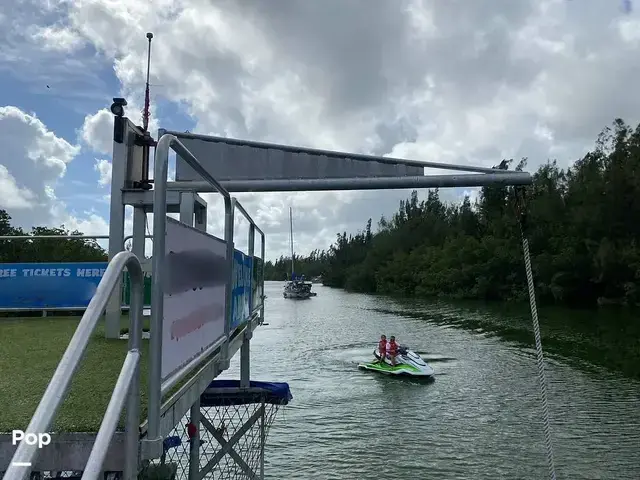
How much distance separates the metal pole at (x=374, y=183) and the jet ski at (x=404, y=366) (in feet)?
53.6

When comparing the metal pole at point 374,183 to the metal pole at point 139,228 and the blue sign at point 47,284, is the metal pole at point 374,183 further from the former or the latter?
the blue sign at point 47,284

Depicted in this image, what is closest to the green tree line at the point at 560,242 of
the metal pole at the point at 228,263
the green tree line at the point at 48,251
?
the green tree line at the point at 48,251

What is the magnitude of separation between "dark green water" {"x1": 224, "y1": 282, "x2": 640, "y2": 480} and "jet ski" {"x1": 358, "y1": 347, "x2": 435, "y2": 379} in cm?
41

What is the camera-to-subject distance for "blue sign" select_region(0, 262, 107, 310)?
10047mm

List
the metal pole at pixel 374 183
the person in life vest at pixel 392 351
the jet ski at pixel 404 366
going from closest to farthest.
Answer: the metal pole at pixel 374 183
the jet ski at pixel 404 366
the person in life vest at pixel 392 351

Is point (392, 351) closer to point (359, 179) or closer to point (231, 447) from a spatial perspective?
point (359, 179)

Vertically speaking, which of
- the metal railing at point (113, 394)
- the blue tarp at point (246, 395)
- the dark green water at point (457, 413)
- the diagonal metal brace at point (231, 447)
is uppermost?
the metal railing at point (113, 394)

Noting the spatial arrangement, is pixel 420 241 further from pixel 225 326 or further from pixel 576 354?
pixel 225 326

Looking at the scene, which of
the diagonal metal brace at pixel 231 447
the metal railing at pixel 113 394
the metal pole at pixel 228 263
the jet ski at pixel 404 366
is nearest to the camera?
the metal railing at pixel 113 394

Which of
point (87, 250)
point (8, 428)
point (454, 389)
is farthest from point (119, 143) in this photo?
point (454, 389)

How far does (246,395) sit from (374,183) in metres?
3.39

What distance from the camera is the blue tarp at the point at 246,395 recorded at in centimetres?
688

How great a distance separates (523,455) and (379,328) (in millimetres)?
29718

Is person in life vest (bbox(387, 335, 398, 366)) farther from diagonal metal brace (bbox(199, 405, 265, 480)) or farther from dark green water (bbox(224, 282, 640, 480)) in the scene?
diagonal metal brace (bbox(199, 405, 265, 480))
